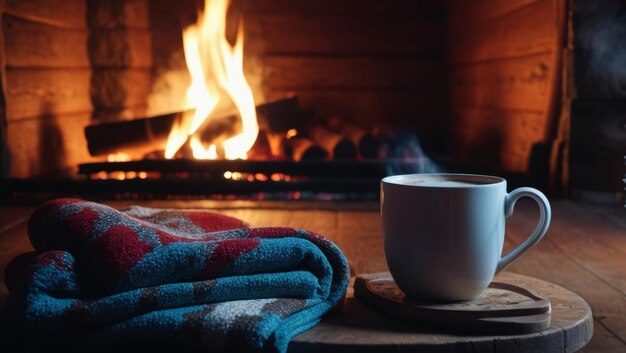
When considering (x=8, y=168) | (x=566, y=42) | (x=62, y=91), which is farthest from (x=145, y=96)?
(x=566, y=42)

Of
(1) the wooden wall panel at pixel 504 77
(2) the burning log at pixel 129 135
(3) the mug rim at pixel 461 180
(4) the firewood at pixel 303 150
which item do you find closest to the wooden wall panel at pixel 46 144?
(2) the burning log at pixel 129 135

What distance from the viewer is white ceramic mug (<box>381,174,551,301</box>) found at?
0.66 metres

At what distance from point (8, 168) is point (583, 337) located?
196 centimetres

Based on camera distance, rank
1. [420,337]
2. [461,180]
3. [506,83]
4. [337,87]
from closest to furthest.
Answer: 1. [420,337]
2. [461,180]
3. [506,83]
4. [337,87]

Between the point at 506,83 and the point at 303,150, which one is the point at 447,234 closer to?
the point at 303,150

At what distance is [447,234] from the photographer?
0.66m

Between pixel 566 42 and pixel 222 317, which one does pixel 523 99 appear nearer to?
pixel 566 42

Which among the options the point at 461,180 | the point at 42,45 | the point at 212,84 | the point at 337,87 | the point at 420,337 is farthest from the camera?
the point at 337,87

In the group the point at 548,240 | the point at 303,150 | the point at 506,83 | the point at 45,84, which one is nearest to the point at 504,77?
the point at 506,83

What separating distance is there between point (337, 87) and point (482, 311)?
2.57m

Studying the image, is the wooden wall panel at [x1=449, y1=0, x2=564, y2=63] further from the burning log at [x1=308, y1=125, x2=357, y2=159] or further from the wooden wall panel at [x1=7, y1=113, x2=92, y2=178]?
the wooden wall panel at [x1=7, y1=113, x2=92, y2=178]

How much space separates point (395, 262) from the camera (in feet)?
2.29

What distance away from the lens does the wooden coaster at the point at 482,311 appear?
63cm

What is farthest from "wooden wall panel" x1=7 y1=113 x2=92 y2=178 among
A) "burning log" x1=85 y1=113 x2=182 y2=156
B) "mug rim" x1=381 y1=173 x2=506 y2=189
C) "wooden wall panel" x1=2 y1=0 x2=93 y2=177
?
"mug rim" x1=381 y1=173 x2=506 y2=189
